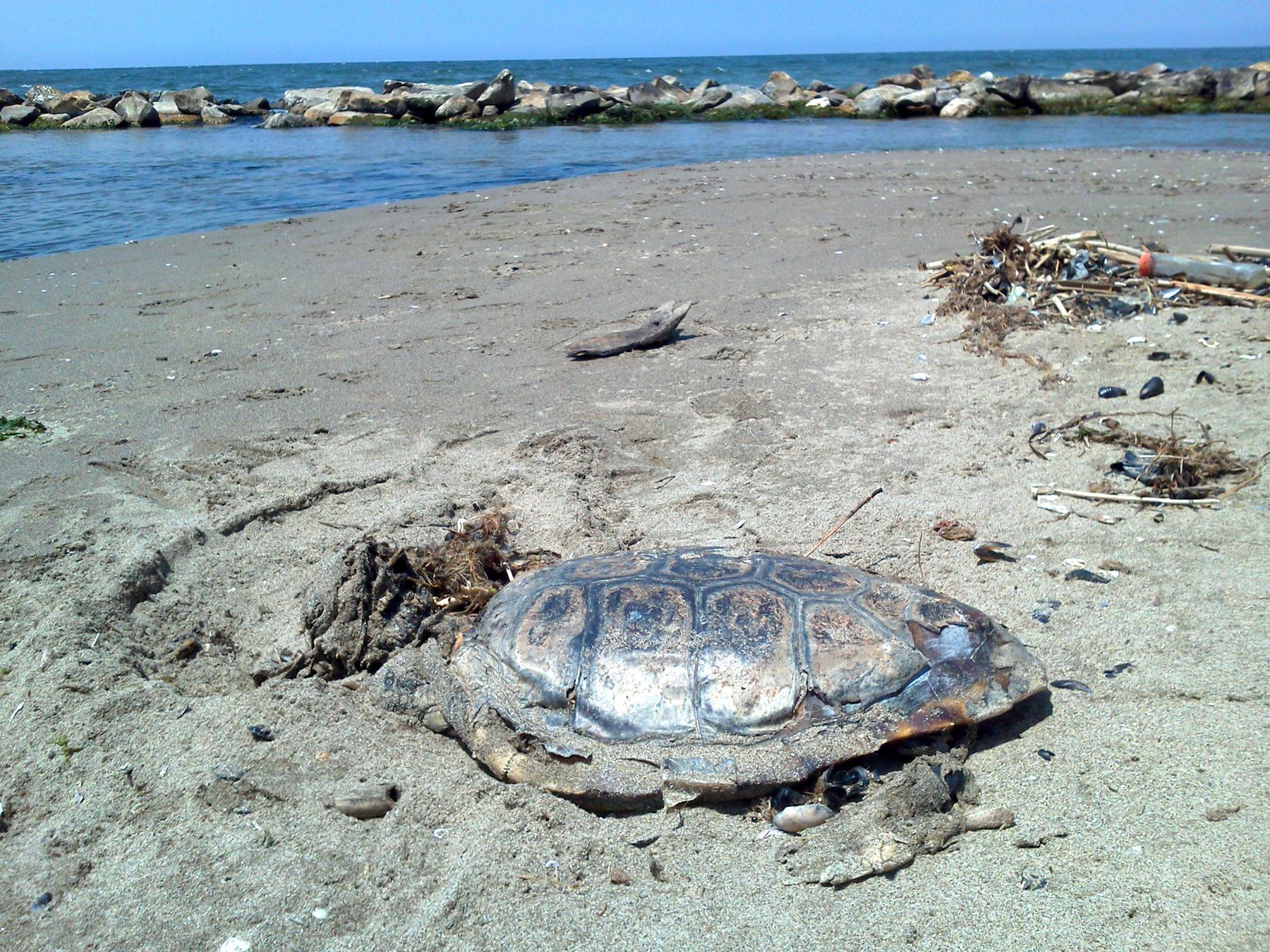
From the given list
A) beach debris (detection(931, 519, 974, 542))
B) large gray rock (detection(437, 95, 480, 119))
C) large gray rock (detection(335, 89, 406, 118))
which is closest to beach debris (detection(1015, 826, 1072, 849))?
beach debris (detection(931, 519, 974, 542))

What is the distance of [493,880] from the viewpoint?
2484mm

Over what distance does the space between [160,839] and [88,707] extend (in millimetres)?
669

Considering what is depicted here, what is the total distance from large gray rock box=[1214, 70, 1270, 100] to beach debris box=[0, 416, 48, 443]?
27390 mm

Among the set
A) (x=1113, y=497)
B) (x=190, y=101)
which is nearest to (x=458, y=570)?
(x=1113, y=497)

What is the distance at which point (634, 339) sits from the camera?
21.0ft

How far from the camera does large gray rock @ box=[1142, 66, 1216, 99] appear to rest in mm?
23141

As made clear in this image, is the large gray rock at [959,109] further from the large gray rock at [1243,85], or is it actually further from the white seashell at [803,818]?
the white seashell at [803,818]

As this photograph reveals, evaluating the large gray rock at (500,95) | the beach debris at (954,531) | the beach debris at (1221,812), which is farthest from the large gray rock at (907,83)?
the beach debris at (1221,812)

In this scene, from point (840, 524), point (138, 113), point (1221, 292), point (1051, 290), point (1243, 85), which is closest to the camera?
point (840, 524)

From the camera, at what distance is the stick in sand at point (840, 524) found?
3971 millimetres

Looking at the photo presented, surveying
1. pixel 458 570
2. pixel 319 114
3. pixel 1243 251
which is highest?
pixel 319 114

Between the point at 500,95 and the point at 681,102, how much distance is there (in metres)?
5.51

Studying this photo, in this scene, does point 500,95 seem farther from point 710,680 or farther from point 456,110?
point 710,680

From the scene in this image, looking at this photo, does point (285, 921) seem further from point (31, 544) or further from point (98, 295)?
point (98, 295)
